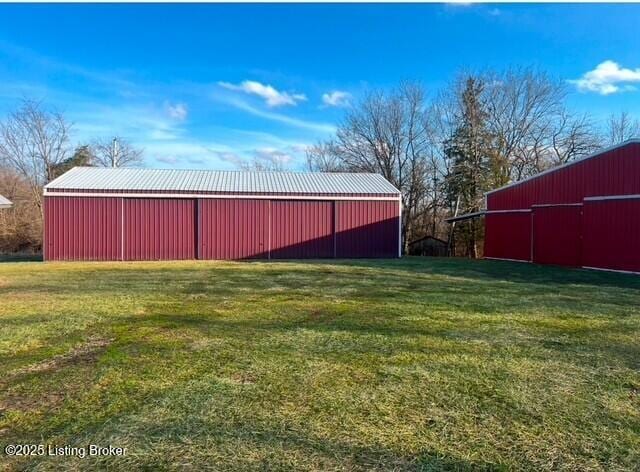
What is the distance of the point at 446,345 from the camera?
178 inches

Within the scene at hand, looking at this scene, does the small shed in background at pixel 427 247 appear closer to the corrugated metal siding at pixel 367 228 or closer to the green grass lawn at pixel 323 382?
the corrugated metal siding at pixel 367 228

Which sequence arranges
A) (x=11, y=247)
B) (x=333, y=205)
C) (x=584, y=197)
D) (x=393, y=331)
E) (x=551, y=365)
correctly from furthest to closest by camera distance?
(x=11, y=247) < (x=333, y=205) < (x=584, y=197) < (x=393, y=331) < (x=551, y=365)

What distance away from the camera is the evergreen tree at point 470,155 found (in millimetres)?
25328

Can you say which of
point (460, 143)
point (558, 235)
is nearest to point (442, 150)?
point (460, 143)

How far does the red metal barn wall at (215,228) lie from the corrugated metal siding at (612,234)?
6.42 meters

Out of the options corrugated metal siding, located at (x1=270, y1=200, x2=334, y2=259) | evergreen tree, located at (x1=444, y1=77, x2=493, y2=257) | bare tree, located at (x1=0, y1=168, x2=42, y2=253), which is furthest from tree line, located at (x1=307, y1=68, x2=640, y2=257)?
bare tree, located at (x1=0, y1=168, x2=42, y2=253)

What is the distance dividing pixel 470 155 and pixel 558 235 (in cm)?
1207

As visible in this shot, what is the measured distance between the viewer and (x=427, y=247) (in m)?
24.2

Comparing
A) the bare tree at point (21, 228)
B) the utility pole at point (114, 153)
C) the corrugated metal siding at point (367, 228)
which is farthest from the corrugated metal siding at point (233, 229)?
the utility pole at point (114, 153)

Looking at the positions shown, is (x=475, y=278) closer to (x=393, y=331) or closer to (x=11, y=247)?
(x=393, y=331)

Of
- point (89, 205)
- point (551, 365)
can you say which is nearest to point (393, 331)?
point (551, 365)

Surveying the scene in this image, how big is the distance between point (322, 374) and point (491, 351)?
172cm

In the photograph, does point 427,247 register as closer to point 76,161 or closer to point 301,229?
point 301,229

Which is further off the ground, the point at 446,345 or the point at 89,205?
the point at 89,205
